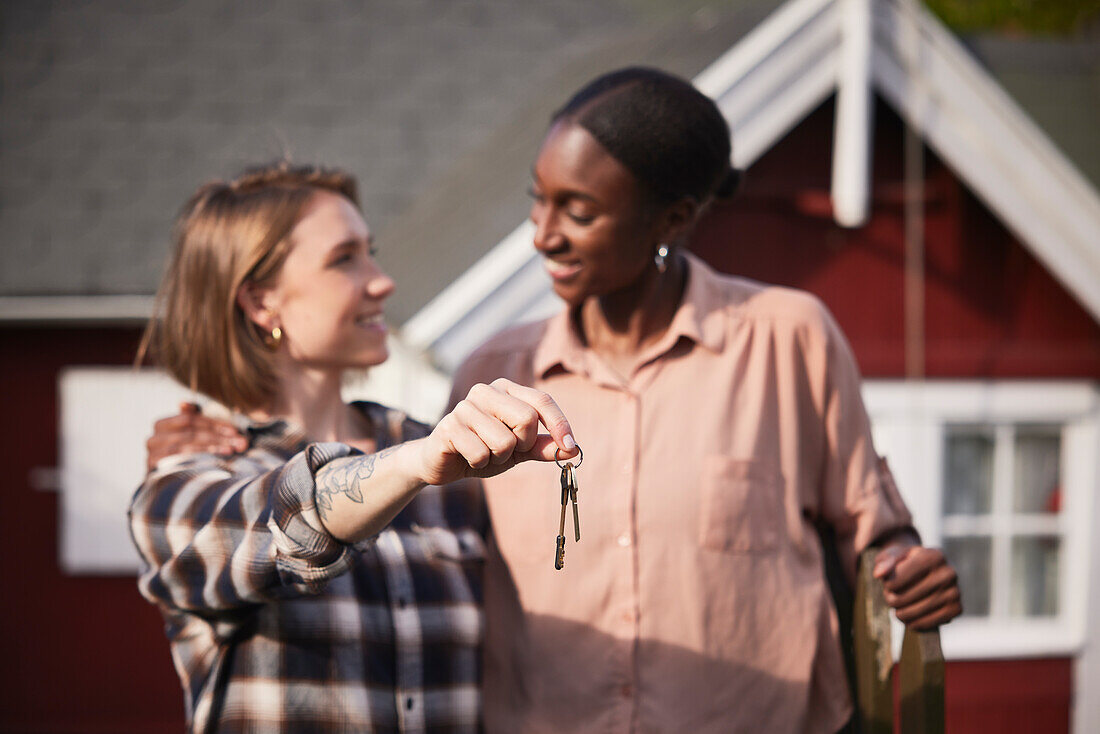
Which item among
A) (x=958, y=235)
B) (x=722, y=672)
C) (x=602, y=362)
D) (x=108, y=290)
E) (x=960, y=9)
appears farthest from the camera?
(x=960, y=9)

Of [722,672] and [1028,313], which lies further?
[1028,313]

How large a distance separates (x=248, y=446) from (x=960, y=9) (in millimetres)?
17703

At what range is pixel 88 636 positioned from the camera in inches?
232

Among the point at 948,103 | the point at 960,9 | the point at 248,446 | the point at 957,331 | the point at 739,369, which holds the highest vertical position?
the point at 960,9

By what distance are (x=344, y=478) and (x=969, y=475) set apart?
4661mm

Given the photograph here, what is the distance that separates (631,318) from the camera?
2.12 meters

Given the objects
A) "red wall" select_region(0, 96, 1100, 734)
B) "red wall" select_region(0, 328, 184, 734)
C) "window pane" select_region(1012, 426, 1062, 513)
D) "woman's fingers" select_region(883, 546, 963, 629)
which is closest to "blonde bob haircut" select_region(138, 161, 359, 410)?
"woman's fingers" select_region(883, 546, 963, 629)

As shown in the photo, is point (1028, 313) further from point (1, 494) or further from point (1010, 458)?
point (1, 494)

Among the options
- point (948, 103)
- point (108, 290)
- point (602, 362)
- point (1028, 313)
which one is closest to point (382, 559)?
point (602, 362)

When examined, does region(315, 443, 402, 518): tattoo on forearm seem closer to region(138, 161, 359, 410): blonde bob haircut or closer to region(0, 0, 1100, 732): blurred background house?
region(138, 161, 359, 410): blonde bob haircut

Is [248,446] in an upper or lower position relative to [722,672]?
upper

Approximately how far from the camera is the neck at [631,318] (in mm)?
2119

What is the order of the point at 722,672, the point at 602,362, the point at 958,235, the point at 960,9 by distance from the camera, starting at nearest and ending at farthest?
the point at 722,672
the point at 602,362
the point at 958,235
the point at 960,9

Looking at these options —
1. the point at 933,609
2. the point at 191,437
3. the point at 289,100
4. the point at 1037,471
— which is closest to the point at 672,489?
the point at 933,609
